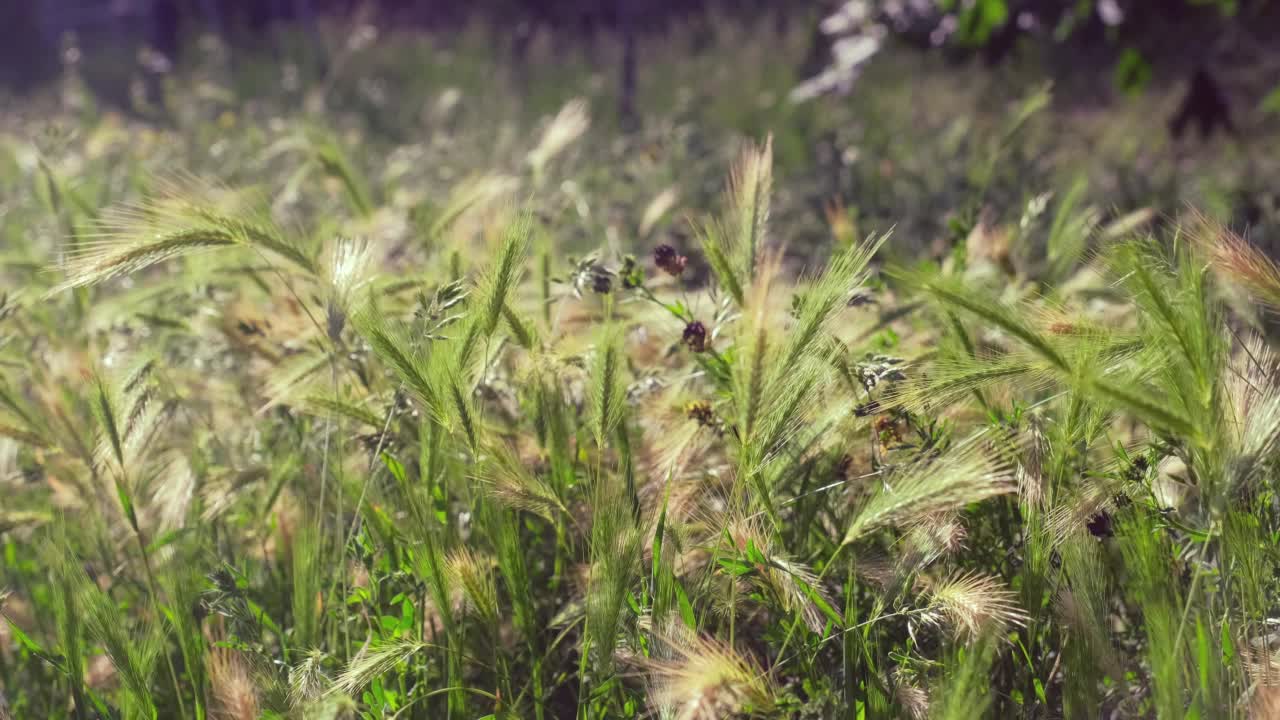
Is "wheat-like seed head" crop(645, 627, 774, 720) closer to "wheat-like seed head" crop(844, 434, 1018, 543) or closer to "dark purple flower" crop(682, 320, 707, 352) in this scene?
"wheat-like seed head" crop(844, 434, 1018, 543)

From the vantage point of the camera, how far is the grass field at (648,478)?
1.24 meters

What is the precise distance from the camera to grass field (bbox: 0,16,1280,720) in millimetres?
1238

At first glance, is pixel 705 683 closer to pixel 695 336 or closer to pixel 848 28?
pixel 695 336

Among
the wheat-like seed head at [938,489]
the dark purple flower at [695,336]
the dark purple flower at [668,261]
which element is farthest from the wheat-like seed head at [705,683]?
the dark purple flower at [668,261]

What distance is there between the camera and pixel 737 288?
1480 mm

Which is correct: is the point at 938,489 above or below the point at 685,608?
above

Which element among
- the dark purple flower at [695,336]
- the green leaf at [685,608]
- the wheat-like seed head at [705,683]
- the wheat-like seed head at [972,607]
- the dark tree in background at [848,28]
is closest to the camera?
the wheat-like seed head at [705,683]

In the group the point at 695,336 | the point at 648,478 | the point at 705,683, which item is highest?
the point at 695,336

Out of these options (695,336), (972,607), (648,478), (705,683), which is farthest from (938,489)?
(648,478)

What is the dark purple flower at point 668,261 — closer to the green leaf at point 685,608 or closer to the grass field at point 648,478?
the grass field at point 648,478

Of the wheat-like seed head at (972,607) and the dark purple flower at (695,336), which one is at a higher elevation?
the dark purple flower at (695,336)

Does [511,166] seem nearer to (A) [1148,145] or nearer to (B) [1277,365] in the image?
(A) [1148,145]

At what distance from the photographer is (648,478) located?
Answer: 1.70 m

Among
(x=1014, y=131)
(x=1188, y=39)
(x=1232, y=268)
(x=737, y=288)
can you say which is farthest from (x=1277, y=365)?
(x=1188, y=39)
